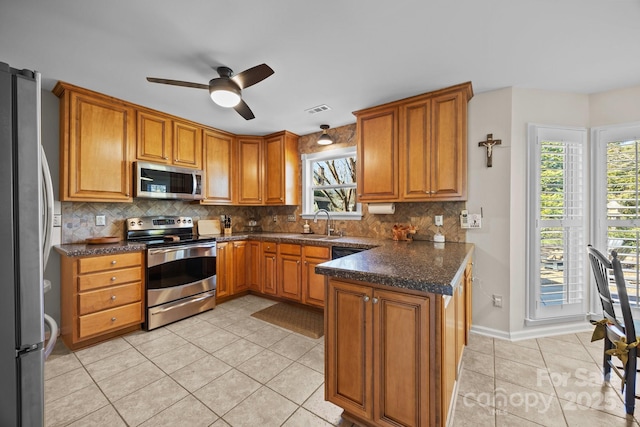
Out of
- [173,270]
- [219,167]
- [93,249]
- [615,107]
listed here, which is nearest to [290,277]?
[173,270]

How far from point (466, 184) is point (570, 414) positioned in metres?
1.80

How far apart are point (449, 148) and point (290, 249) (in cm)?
221

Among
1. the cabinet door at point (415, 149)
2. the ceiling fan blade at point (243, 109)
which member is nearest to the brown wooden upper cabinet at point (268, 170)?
the ceiling fan blade at point (243, 109)

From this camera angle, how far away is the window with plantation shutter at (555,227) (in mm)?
2549

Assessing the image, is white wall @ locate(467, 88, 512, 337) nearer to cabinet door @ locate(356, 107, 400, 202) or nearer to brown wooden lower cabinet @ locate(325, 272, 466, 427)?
cabinet door @ locate(356, 107, 400, 202)

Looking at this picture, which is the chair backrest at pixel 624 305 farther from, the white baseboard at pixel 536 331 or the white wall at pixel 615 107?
the white wall at pixel 615 107

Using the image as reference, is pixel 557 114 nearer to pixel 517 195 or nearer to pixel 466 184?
pixel 517 195

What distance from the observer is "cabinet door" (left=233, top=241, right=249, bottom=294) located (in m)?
3.66

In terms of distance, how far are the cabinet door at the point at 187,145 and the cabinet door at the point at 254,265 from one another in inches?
53.9

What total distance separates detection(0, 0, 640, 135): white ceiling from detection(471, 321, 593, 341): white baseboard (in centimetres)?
241

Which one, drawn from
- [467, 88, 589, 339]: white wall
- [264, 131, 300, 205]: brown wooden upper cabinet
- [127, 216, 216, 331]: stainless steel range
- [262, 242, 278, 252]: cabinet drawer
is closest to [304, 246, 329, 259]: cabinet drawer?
[262, 242, 278, 252]: cabinet drawer

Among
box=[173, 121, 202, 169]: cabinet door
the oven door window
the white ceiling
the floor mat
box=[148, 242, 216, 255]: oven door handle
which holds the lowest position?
the floor mat

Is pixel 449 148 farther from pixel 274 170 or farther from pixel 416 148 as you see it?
pixel 274 170

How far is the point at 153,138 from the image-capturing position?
3.09 m
